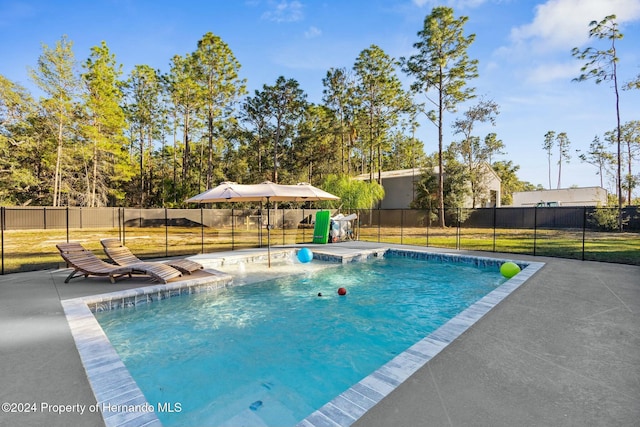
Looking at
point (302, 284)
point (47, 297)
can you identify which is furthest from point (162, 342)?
point (302, 284)

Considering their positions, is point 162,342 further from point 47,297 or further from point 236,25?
point 236,25

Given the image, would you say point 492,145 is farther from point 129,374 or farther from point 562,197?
point 129,374

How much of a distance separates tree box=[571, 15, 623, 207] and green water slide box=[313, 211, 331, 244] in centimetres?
1799

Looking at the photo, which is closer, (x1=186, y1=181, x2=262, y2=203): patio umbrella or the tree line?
(x1=186, y1=181, x2=262, y2=203): patio umbrella

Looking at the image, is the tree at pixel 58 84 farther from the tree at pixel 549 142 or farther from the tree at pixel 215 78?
the tree at pixel 549 142

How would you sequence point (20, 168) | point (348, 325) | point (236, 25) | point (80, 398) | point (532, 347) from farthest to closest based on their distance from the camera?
point (20, 168) < point (236, 25) < point (348, 325) < point (532, 347) < point (80, 398)

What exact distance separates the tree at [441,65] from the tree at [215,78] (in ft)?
43.2

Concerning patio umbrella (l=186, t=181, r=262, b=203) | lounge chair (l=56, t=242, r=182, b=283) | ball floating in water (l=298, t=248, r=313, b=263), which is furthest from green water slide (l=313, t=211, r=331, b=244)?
lounge chair (l=56, t=242, r=182, b=283)

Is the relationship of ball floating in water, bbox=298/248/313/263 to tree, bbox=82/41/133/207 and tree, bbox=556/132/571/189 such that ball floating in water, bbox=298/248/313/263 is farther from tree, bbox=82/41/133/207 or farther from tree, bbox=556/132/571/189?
tree, bbox=556/132/571/189

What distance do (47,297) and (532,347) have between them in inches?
272

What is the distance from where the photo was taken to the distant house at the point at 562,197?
2789 centimetres

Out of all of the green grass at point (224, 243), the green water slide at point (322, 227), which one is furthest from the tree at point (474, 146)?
the green water slide at point (322, 227)

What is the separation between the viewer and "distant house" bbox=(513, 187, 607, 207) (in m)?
27.9

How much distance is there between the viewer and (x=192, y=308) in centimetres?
562
